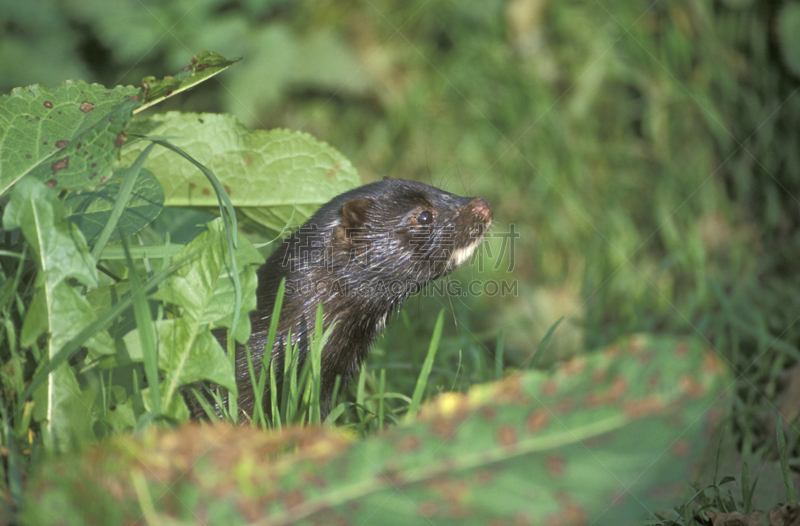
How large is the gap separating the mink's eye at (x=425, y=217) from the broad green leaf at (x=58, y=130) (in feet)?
3.86

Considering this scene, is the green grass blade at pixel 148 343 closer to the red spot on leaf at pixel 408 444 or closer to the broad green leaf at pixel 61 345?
the broad green leaf at pixel 61 345

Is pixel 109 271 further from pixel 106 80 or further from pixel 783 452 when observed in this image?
pixel 106 80

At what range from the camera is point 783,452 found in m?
1.96

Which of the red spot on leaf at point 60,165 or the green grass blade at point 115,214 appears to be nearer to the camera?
the green grass blade at point 115,214

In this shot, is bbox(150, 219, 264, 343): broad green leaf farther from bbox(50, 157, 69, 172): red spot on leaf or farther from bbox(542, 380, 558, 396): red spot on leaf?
bbox(542, 380, 558, 396): red spot on leaf

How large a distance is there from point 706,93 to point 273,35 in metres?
3.53

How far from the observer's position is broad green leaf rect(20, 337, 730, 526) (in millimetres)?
1036

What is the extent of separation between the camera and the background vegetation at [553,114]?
14.5ft

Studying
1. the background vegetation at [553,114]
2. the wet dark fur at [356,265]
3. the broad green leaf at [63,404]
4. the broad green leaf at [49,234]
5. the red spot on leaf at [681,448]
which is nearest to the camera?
the red spot on leaf at [681,448]

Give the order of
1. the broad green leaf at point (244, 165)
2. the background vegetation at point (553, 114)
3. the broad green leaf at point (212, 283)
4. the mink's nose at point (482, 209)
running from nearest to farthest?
the broad green leaf at point (212, 283) < the broad green leaf at point (244, 165) < the mink's nose at point (482, 209) < the background vegetation at point (553, 114)

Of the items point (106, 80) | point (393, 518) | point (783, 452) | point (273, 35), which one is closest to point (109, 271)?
point (393, 518)

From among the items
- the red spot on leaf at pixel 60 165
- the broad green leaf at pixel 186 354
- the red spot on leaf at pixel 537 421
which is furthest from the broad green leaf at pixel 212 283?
the red spot on leaf at pixel 537 421

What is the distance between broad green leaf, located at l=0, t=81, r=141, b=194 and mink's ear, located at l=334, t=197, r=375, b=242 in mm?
852

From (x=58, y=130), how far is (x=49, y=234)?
1.58 feet
